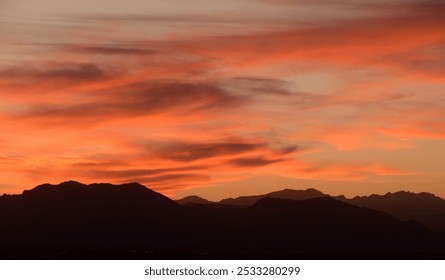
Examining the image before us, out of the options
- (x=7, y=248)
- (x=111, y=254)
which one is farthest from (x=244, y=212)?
(x=7, y=248)

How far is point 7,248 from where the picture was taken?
14850 cm
